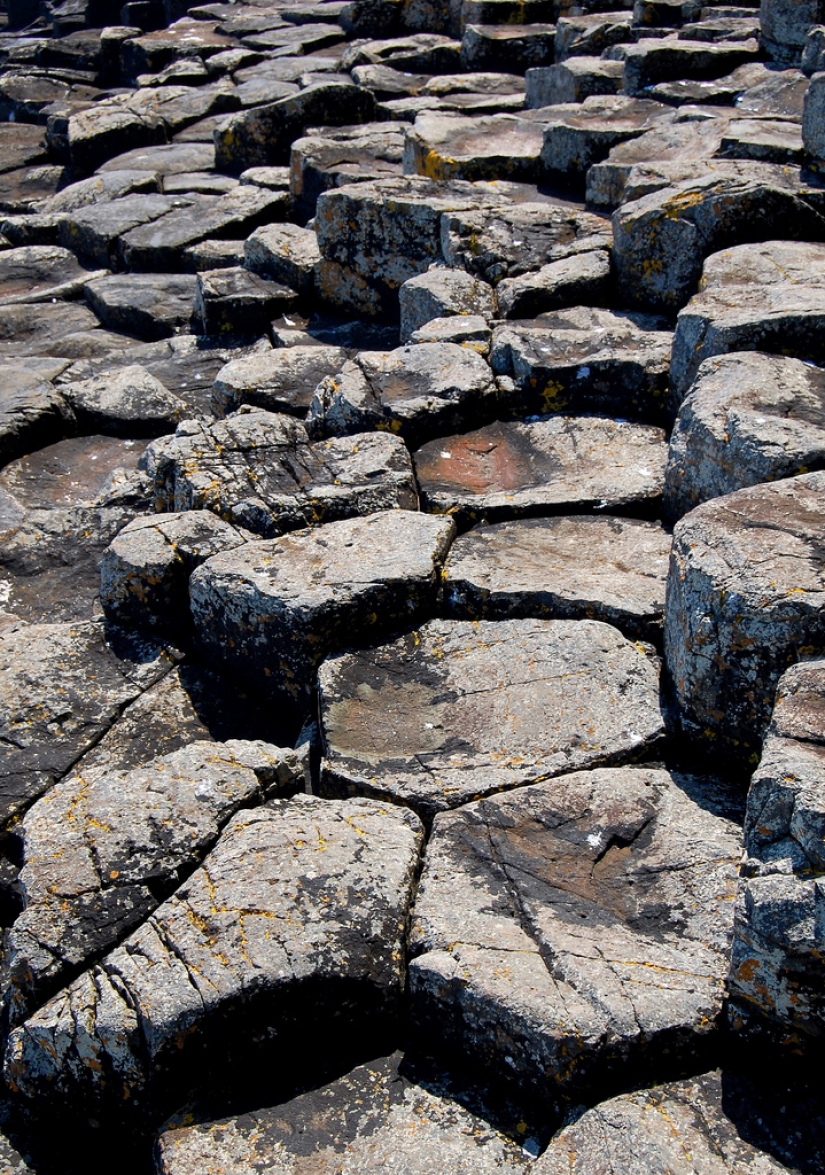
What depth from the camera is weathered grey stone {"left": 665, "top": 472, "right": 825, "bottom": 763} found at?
10.6 feet

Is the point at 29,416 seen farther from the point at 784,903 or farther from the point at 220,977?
the point at 784,903

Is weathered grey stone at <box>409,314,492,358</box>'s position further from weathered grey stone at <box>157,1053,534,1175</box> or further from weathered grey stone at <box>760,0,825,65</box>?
weathered grey stone at <box>760,0,825,65</box>

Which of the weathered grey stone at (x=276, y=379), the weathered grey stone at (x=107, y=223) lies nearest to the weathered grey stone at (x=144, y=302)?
the weathered grey stone at (x=107, y=223)

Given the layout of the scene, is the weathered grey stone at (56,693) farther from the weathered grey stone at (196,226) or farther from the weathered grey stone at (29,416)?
the weathered grey stone at (196,226)

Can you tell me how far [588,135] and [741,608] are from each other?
6167mm

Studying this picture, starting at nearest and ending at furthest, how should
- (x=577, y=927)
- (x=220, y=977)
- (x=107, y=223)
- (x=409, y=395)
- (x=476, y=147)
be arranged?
(x=220, y=977) < (x=577, y=927) < (x=409, y=395) < (x=476, y=147) < (x=107, y=223)

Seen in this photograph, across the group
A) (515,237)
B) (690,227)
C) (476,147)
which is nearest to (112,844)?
(690,227)

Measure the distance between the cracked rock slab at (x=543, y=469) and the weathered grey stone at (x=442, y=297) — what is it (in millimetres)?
1330

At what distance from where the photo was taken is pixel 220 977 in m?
2.82

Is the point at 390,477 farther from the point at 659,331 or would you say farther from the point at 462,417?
the point at 659,331

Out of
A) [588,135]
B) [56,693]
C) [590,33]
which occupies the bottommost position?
[56,693]

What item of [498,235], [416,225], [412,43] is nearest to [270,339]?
[416,225]

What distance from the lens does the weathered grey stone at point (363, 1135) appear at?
261 cm

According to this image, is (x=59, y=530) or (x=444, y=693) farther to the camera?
(x=59, y=530)
